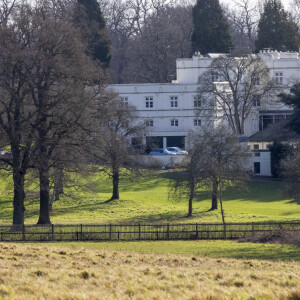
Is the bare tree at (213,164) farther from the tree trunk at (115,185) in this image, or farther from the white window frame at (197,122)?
the white window frame at (197,122)

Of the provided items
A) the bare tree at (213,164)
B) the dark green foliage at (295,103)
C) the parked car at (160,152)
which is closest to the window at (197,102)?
the parked car at (160,152)

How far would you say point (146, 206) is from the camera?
5216 centimetres

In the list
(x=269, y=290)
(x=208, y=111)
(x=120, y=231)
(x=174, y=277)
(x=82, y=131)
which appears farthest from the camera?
(x=208, y=111)

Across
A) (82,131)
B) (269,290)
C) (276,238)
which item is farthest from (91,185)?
(269,290)

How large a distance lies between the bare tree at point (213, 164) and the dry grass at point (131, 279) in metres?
27.1

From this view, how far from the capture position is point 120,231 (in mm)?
34875

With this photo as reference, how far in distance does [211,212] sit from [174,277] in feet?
117

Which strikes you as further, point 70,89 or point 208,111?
point 208,111

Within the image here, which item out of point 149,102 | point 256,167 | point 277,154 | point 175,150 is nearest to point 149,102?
point 149,102

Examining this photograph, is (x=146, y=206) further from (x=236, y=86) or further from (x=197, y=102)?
(x=197, y=102)

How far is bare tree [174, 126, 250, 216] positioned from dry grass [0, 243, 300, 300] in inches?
1067

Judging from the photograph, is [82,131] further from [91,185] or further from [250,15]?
[250,15]

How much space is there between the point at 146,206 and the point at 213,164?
6908 mm

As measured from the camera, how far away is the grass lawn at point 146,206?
4534 centimetres
